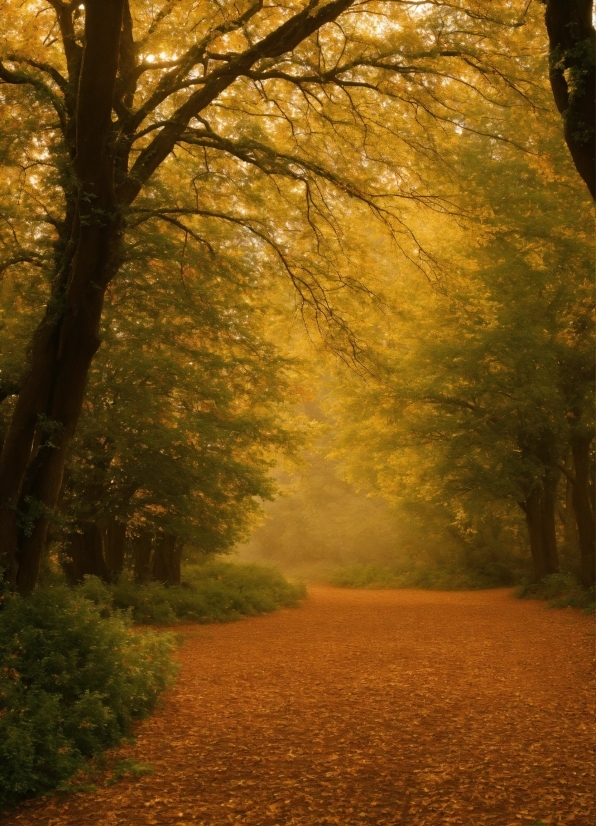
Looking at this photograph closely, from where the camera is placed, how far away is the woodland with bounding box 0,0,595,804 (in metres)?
7.37

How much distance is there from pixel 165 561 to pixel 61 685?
1193 cm

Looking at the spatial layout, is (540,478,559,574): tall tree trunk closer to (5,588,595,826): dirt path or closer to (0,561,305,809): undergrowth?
(5,588,595,826): dirt path

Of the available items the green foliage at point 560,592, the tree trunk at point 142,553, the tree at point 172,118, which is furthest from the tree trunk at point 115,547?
the green foliage at point 560,592

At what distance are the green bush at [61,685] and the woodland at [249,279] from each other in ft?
0.11

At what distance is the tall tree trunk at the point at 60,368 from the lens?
725cm

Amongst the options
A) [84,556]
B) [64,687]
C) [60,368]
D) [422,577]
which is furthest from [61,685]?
[422,577]

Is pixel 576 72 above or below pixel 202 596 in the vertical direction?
above

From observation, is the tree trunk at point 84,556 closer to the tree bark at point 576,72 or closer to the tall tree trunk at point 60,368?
the tall tree trunk at point 60,368

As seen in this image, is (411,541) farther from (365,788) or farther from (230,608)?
(365,788)

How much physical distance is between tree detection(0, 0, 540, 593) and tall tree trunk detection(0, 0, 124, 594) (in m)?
0.02

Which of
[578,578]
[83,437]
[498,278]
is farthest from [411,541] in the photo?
[83,437]

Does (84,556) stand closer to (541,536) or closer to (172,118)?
(172,118)

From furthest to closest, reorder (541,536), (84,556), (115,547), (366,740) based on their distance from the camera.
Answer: (541,536) < (115,547) < (84,556) < (366,740)

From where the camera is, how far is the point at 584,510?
650 inches
